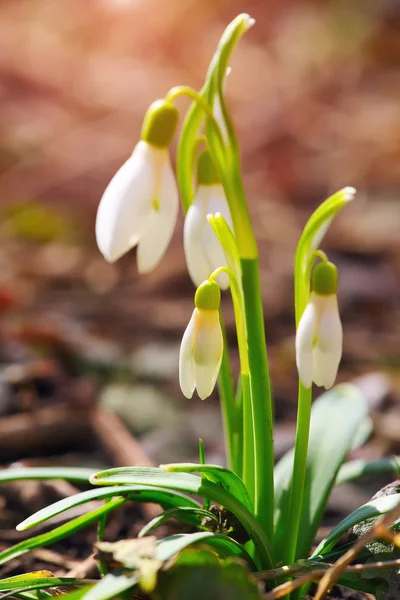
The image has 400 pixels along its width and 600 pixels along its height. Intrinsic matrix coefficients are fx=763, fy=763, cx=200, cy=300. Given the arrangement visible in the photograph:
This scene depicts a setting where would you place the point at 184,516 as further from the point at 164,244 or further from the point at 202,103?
the point at 202,103

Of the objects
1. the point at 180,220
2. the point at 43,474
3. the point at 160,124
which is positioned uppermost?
the point at 160,124

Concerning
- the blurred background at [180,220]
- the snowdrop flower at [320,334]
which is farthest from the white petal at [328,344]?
the blurred background at [180,220]

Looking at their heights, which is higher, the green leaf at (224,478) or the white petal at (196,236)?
the white petal at (196,236)

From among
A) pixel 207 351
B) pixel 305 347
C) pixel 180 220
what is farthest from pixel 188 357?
pixel 180 220

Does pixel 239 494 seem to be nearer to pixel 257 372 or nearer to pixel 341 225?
pixel 257 372

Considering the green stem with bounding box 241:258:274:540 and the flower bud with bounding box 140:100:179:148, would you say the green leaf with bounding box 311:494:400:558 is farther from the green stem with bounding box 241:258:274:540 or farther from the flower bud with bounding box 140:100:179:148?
the flower bud with bounding box 140:100:179:148

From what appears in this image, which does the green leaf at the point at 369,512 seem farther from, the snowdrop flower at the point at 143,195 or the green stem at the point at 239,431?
the snowdrop flower at the point at 143,195
